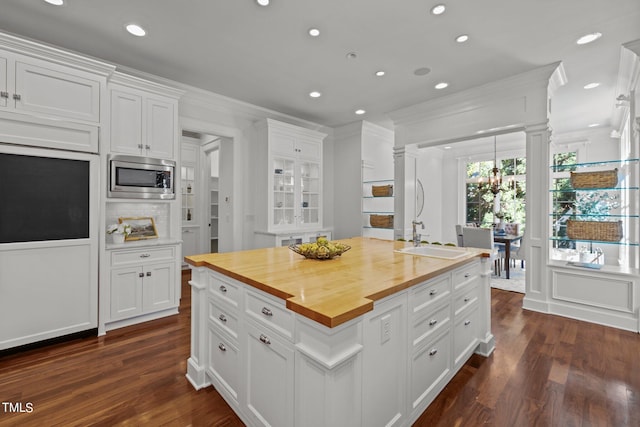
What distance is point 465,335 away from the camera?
2248 mm

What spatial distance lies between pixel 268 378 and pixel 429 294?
1.04m

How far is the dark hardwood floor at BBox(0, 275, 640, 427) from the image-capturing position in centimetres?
174

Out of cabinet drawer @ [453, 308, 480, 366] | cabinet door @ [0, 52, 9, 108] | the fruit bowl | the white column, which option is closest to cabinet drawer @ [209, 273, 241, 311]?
the fruit bowl

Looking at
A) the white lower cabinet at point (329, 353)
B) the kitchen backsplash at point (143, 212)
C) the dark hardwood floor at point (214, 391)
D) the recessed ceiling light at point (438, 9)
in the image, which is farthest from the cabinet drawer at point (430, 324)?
the kitchen backsplash at point (143, 212)

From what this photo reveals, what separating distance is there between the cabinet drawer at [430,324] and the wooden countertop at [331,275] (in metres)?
0.27

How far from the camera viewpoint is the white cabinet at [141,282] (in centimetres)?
297

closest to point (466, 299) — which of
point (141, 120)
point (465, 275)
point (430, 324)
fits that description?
point (465, 275)

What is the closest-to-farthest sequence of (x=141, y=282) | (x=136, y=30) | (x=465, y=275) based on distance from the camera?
(x=465, y=275)
(x=136, y=30)
(x=141, y=282)

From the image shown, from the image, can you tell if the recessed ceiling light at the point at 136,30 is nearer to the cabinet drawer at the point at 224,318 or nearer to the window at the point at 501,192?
the cabinet drawer at the point at 224,318

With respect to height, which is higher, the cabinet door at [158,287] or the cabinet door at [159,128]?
the cabinet door at [159,128]

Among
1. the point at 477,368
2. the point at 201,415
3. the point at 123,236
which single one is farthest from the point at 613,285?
the point at 123,236

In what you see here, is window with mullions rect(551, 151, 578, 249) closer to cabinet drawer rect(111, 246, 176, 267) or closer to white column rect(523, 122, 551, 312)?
white column rect(523, 122, 551, 312)

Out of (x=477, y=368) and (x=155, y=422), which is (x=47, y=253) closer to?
(x=155, y=422)

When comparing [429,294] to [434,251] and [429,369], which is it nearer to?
[429,369]
